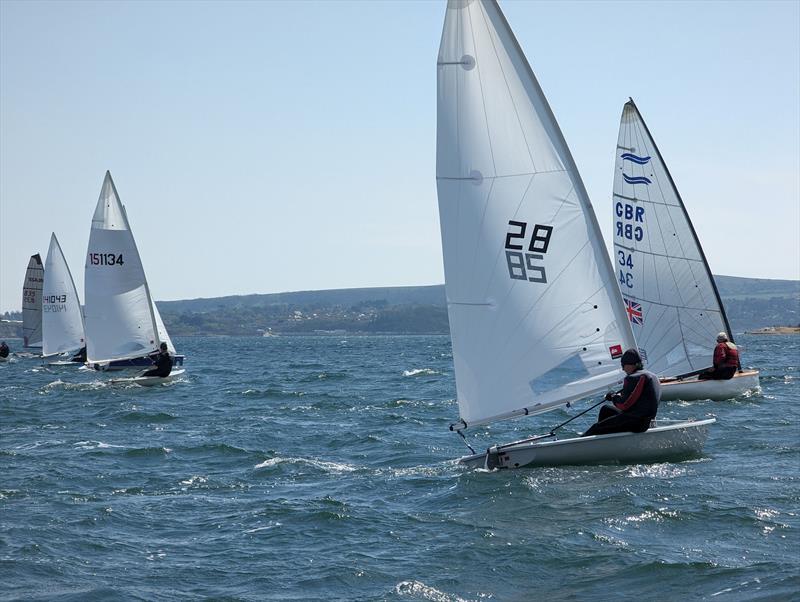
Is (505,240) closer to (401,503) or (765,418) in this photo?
(401,503)

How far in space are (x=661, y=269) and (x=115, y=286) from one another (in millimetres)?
20469

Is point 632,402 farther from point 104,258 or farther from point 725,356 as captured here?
point 104,258

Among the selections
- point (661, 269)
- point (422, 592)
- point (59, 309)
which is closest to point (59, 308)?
point (59, 309)

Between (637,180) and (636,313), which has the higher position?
(637,180)

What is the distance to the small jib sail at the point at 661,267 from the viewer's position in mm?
25281

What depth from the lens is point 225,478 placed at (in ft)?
52.0

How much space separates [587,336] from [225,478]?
5890 millimetres

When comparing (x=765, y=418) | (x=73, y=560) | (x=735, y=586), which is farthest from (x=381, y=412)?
Result: (x=735, y=586)

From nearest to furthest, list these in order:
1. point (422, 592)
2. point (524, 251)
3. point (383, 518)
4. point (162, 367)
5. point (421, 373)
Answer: point (422, 592)
point (383, 518)
point (524, 251)
point (162, 367)
point (421, 373)

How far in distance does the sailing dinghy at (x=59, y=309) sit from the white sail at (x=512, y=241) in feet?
136

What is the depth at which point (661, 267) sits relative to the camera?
25281mm

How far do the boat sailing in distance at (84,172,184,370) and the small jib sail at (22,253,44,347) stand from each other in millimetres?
23953

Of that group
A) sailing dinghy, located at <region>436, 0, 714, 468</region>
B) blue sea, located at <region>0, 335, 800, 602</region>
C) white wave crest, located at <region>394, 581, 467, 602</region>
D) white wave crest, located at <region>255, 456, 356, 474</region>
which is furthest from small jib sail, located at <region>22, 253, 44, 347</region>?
white wave crest, located at <region>394, 581, 467, 602</region>

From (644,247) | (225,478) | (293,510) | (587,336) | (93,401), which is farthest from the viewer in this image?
(93,401)
